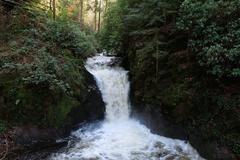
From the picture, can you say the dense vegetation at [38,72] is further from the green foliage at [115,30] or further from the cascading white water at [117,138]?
the green foliage at [115,30]

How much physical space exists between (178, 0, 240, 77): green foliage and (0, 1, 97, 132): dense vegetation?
4.39m

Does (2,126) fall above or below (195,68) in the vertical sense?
below

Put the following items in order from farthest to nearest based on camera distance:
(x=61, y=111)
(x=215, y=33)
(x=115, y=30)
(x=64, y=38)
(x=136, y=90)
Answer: (x=115, y=30)
(x=64, y=38)
(x=136, y=90)
(x=61, y=111)
(x=215, y=33)

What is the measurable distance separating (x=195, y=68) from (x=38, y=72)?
5.02 metres

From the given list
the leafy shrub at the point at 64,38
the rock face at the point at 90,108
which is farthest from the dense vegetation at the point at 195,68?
the leafy shrub at the point at 64,38

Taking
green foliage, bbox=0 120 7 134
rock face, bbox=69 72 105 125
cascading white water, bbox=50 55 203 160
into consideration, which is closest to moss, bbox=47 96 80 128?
rock face, bbox=69 72 105 125

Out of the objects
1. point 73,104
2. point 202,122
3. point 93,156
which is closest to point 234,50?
point 202,122

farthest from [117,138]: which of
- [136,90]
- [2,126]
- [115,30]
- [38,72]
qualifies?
[115,30]

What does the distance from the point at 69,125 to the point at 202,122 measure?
4.48 meters

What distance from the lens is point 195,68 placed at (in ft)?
28.1

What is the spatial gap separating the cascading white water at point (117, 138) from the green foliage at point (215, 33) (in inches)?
106

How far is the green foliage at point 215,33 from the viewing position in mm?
7252

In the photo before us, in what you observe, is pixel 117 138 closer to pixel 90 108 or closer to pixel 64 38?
pixel 90 108

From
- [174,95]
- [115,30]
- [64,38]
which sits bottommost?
[174,95]
